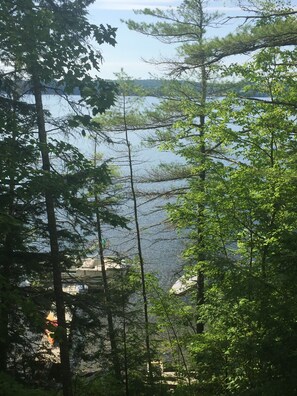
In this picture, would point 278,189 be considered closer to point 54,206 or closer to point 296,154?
point 296,154

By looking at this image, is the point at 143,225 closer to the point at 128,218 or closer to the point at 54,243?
the point at 128,218

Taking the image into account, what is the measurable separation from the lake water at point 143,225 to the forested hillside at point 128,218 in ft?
1.34

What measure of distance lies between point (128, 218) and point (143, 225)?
19.3m

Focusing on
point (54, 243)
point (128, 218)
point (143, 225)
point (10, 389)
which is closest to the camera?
point (10, 389)

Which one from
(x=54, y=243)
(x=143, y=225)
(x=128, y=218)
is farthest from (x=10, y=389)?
(x=143, y=225)

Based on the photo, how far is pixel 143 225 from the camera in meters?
28.1

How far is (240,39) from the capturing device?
7.64m

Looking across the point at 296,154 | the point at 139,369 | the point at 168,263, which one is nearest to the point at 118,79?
the point at 296,154

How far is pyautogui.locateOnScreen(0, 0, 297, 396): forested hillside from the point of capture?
15.2 feet

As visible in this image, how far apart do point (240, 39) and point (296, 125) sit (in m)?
2.18

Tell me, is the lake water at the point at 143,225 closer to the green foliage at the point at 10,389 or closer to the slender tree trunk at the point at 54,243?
the slender tree trunk at the point at 54,243

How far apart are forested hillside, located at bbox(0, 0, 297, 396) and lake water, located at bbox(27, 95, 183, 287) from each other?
41 centimetres

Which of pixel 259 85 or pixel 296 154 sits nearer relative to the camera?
pixel 296 154

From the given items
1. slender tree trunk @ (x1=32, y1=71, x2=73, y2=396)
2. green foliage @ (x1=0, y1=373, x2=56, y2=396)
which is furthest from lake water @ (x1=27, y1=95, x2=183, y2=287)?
green foliage @ (x1=0, y1=373, x2=56, y2=396)
